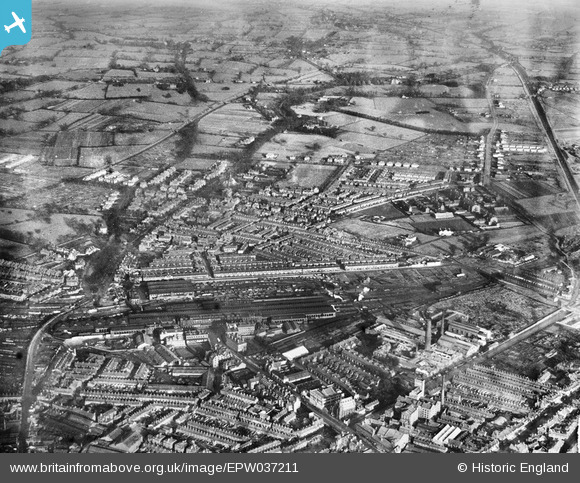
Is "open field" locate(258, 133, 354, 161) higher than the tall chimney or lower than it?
higher

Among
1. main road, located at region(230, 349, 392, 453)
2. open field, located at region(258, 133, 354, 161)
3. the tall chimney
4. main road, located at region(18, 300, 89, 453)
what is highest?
open field, located at region(258, 133, 354, 161)

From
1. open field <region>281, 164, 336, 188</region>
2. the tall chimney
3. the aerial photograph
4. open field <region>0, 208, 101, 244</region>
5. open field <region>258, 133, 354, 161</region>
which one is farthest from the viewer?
open field <region>258, 133, 354, 161</region>

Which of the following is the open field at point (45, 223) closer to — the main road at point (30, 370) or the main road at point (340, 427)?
the main road at point (30, 370)

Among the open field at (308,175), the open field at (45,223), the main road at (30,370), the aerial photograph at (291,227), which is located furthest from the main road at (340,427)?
the open field at (308,175)

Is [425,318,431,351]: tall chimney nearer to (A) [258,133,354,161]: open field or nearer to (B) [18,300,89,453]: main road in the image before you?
(B) [18,300,89,453]: main road

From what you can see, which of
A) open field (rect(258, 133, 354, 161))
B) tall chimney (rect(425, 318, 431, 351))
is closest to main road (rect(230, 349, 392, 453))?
tall chimney (rect(425, 318, 431, 351))

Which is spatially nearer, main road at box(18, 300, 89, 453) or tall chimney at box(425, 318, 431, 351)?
main road at box(18, 300, 89, 453)

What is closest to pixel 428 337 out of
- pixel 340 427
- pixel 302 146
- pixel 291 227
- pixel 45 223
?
pixel 340 427

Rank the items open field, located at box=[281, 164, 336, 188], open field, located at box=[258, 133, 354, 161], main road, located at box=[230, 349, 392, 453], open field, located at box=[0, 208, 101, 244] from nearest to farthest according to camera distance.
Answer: main road, located at box=[230, 349, 392, 453] < open field, located at box=[0, 208, 101, 244] < open field, located at box=[281, 164, 336, 188] < open field, located at box=[258, 133, 354, 161]
